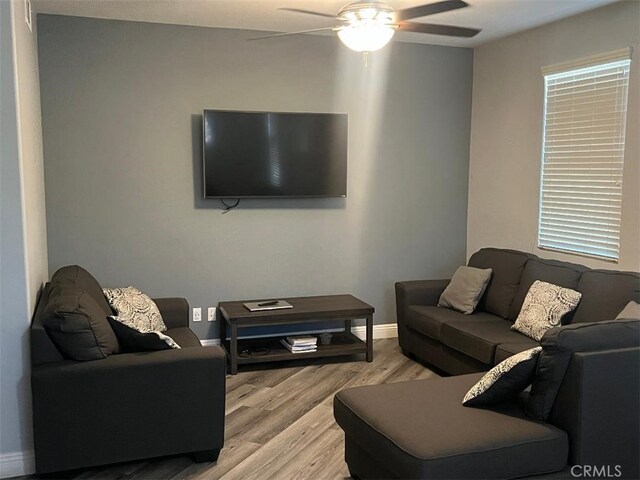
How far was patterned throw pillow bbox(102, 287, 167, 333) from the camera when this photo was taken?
3836mm

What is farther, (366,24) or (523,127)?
(523,127)

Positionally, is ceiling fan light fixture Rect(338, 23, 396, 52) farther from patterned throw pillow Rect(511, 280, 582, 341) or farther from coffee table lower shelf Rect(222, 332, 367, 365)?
coffee table lower shelf Rect(222, 332, 367, 365)

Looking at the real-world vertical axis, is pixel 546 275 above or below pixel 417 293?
above

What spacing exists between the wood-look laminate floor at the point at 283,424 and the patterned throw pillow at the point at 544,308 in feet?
3.04

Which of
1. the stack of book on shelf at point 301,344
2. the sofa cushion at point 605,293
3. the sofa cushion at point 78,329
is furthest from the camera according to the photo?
the stack of book on shelf at point 301,344

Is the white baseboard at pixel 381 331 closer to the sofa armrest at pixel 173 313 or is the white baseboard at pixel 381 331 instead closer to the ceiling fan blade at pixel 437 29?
the sofa armrest at pixel 173 313

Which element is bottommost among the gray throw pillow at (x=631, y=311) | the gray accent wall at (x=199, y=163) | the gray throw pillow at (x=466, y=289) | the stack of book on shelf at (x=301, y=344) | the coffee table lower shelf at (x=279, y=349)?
the coffee table lower shelf at (x=279, y=349)

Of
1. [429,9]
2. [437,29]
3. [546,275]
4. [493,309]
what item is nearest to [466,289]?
[493,309]

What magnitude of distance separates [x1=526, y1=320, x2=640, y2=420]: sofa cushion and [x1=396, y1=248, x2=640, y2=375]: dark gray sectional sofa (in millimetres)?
1037

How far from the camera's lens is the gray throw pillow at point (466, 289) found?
15.4ft

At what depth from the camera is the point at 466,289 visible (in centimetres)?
473

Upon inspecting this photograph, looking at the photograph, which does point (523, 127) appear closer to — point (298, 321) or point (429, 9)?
point (429, 9)

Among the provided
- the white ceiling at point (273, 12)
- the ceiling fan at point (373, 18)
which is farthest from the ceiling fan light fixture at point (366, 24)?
the white ceiling at point (273, 12)

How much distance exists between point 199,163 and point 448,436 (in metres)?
3.19
